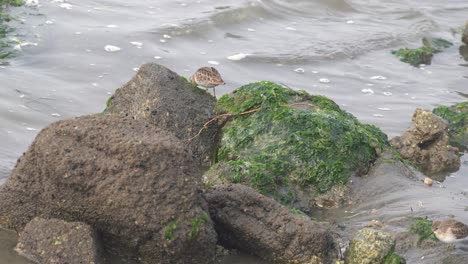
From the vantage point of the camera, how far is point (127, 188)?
15.8ft

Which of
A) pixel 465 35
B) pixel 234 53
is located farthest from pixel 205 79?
pixel 465 35

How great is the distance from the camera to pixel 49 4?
12.2 metres

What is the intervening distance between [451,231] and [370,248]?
0.69m

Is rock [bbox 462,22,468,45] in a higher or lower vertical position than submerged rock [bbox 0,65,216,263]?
lower

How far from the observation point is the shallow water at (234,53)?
8.79 m

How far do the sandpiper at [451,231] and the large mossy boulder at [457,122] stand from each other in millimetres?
2980

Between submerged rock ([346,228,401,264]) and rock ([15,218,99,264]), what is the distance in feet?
5.67

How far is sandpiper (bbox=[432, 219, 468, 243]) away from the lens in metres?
5.25

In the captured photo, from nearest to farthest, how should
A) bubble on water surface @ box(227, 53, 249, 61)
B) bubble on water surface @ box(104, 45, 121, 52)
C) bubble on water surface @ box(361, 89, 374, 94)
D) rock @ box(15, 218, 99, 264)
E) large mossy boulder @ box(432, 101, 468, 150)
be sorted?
1. rock @ box(15, 218, 99, 264)
2. large mossy boulder @ box(432, 101, 468, 150)
3. bubble on water surface @ box(361, 89, 374, 94)
4. bubble on water surface @ box(104, 45, 121, 52)
5. bubble on water surface @ box(227, 53, 249, 61)

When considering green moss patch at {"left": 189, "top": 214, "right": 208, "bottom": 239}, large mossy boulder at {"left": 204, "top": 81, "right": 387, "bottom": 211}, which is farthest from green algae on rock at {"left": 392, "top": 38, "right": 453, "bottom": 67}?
green moss patch at {"left": 189, "top": 214, "right": 208, "bottom": 239}

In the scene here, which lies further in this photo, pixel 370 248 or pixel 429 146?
pixel 429 146

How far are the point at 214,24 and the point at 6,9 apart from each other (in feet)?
11.0

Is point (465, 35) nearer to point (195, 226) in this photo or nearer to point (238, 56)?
point (238, 56)

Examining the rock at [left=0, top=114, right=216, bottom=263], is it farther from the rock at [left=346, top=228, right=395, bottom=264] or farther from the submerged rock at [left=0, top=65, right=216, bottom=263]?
the rock at [left=346, top=228, right=395, bottom=264]
